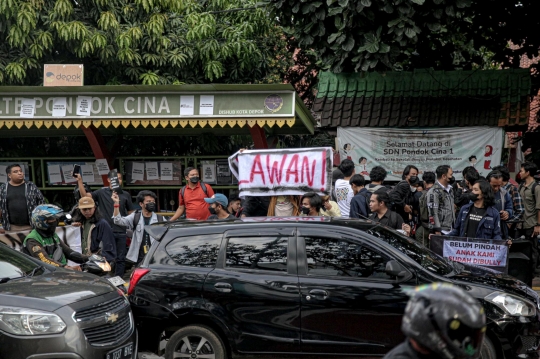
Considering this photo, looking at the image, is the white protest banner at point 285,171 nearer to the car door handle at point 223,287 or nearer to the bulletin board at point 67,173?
the car door handle at point 223,287

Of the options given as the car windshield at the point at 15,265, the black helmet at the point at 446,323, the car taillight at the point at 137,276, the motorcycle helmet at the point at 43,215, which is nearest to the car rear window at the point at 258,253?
the car taillight at the point at 137,276

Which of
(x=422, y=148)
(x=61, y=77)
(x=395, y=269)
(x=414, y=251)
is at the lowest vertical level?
(x=395, y=269)

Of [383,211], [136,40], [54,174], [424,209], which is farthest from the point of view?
[136,40]

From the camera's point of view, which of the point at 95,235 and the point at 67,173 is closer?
the point at 95,235

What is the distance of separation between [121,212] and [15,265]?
13.7 feet

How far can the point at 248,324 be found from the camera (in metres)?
6.43

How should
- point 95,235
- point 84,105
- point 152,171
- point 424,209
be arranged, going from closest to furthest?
1. point 95,235
2. point 424,209
3. point 84,105
4. point 152,171

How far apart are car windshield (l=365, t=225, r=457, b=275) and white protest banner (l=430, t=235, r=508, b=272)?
232 centimetres

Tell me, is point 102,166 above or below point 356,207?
above

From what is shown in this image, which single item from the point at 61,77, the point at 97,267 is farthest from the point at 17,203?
the point at 97,267

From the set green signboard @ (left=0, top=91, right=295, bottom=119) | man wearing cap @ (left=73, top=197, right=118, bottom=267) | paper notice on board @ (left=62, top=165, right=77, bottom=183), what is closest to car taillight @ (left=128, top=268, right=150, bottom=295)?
man wearing cap @ (left=73, top=197, right=118, bottom=267)

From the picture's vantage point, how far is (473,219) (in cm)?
929

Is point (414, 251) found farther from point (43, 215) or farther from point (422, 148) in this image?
point (422, 148)

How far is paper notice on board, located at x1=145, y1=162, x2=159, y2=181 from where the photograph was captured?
14.0m
